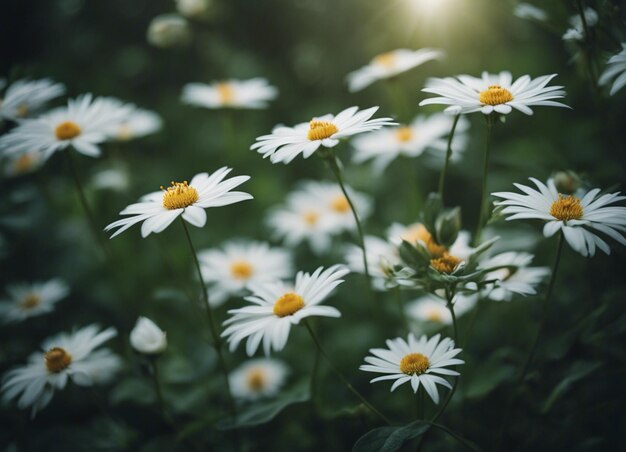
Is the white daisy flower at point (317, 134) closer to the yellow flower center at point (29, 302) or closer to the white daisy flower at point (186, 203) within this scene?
the white daisy flower at point (186, 203)

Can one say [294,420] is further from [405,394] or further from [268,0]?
[268,0]

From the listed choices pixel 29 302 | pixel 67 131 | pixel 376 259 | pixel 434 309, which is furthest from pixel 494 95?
pixel 29 302

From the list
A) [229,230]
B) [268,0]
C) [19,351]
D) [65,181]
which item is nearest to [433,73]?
[268,0]

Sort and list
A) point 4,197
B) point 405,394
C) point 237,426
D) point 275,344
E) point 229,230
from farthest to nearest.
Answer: point 229,230 → point 4,197 → point 405,394 → point 237,426 → point 275,344

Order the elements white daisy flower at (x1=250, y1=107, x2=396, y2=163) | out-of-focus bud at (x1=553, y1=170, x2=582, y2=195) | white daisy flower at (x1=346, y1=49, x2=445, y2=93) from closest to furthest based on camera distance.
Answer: white daisy flower at (x1=250, y1=107, x2=396, y2=163) → out-of-focus bud at (x1=553, y1=170, x2=582, y2=195) → white daisy flower at (x1=346, y1=49, x2=445, y2=93)

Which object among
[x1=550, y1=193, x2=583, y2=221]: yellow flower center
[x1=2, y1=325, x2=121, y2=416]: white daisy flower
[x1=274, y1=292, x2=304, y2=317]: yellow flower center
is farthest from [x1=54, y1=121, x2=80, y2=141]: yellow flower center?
[x1=550, y1=193, x2=583, y2=221]: yellow flower center

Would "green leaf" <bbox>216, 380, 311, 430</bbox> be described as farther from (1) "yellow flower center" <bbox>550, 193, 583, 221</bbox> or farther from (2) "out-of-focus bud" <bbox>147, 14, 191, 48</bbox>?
(2) "out-of-focus bud" <bbox>147, 14, 191, 48</bbox>
